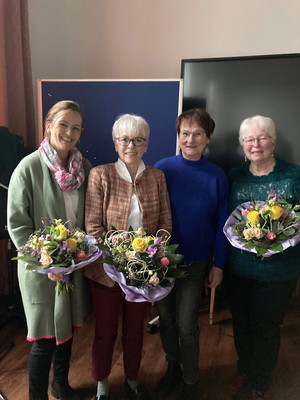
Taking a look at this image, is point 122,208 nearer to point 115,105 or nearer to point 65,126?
point 65,126

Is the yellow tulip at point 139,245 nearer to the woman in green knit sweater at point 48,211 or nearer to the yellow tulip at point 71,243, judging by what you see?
the yellow tulip at point 71,243

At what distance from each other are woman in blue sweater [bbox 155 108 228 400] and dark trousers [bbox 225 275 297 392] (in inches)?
6.1

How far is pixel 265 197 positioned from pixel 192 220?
14.7 inches

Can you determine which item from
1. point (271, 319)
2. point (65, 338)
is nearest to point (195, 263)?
point (271, 319)

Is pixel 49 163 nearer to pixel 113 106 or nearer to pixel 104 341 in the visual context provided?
pixel 104 341

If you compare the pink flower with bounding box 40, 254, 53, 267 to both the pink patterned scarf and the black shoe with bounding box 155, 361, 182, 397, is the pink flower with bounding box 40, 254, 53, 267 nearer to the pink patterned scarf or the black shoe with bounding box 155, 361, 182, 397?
the pink patterned scarf

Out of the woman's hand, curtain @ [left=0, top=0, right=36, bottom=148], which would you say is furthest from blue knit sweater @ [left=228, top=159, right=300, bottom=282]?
curtain @ [left=0, top=0, right=36, bottom=148]

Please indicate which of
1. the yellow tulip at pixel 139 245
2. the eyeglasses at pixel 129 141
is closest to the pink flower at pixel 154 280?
the yellow tulip at pixel 139 245

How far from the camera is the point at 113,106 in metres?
A: 2.32

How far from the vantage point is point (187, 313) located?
1.61m

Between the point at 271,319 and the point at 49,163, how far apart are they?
136 cm

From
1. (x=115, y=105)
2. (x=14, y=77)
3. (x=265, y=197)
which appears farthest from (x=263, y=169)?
(x=14, y=77)

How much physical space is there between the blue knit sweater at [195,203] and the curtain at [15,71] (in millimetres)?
1373

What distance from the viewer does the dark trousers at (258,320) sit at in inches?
61.7
